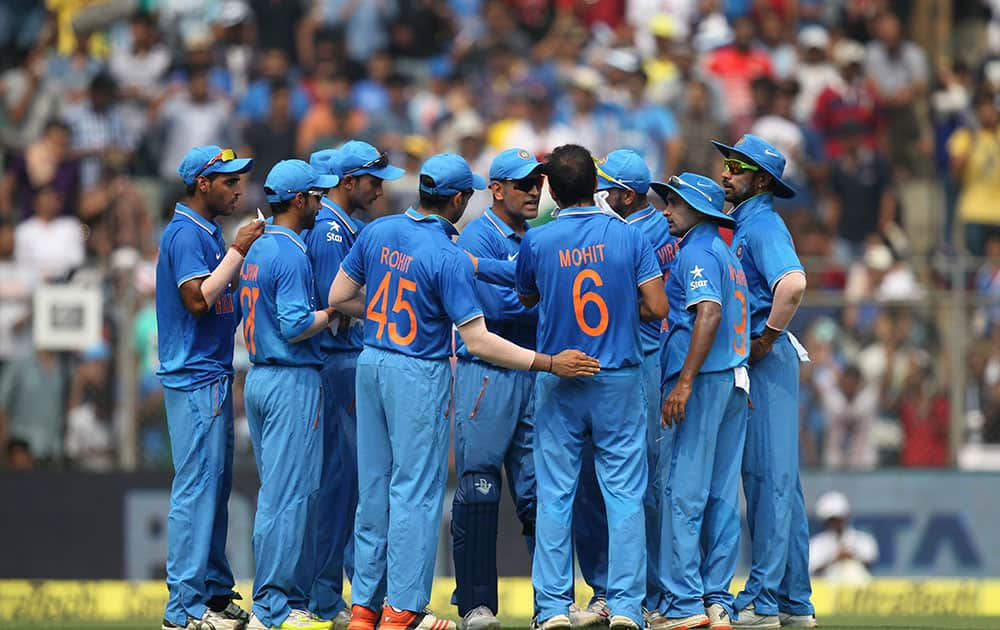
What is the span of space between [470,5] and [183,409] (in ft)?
40.2

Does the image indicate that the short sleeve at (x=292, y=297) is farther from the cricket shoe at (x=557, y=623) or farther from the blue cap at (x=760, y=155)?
the blue cap at (x=760, y=155)

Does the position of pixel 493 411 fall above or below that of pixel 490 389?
below

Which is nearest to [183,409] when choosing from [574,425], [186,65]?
[574,425]

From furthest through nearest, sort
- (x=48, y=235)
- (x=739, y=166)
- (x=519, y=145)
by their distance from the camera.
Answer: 1. (x=519, y=145)
2. (x=48, y=235)
3. (x=739, y=166)

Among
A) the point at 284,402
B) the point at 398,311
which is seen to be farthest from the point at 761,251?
the point at 284,402

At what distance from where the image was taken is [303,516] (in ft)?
33.3

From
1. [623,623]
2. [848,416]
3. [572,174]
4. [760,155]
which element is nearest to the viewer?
[623,623]

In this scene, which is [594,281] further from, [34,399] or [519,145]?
[519,145]

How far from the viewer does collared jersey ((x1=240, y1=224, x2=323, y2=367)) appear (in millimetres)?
10141

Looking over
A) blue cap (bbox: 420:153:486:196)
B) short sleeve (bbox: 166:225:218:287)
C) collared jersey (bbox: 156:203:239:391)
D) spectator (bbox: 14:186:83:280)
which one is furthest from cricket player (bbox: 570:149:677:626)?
spectator (bbox: 14:186:83:280)

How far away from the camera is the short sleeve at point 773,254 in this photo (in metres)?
10.3

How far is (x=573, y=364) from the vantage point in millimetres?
9719

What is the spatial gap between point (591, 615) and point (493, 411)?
1376 millimetres

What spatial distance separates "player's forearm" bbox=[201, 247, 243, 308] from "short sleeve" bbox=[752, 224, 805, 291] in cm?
319
